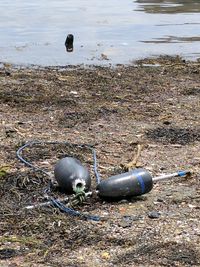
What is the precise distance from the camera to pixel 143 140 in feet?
24.1

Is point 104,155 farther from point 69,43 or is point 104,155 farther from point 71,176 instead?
point 69,43

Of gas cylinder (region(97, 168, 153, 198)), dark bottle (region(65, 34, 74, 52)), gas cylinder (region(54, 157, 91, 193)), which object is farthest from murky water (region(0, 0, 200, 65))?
gas cylinder (region(97, 168, 153, 198))

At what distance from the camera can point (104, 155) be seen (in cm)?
673

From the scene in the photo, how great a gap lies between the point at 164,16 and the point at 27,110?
13.5 meters

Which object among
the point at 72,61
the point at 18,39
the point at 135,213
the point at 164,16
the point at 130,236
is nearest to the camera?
the point at 130,236

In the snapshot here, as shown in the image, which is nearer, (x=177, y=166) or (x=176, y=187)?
(x=176, y=187)

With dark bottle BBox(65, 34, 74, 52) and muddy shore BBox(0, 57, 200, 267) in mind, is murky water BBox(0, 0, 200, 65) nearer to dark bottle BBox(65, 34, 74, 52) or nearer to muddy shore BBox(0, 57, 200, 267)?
dark bottle BBox(65, 34, 74, 52)

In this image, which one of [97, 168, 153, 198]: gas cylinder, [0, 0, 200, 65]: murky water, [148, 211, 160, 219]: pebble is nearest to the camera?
[148, 211, 160, 219]: pebble

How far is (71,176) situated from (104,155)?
53.7 inches

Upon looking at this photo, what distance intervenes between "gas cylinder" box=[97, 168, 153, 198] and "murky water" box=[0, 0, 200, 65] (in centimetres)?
835

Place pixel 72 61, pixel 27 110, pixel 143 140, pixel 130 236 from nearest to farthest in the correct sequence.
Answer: pixel 130 236, pixel 143 140, pixel 27 110, pixel 72 61

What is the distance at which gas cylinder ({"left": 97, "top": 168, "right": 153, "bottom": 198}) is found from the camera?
530 centimetres

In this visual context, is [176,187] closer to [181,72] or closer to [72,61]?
[181,72]

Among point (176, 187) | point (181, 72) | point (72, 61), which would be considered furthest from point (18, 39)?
point (176, 187)
